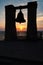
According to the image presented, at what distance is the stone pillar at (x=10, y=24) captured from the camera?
12.7m

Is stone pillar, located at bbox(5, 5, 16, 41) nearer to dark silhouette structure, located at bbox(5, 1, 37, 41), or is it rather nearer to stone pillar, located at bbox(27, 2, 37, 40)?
dark silhouette structure, located at bbox(5, 1, 37, 41)

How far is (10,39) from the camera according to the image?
1275cm

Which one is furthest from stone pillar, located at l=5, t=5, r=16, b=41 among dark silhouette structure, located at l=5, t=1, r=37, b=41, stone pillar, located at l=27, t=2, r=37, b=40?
stone pillar, located at l=27, t=2, r=37, b=40

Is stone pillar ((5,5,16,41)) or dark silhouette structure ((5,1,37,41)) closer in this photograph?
dark silhouette structure ((5,1,37,41))

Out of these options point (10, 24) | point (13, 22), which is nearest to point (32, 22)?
point (13, 22)

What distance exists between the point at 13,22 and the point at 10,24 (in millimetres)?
385

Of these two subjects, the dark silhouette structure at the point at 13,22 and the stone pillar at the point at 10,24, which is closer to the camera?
the dark silhouette structure at the point at 13,22

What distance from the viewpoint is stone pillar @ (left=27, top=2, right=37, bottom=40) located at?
12.0 m

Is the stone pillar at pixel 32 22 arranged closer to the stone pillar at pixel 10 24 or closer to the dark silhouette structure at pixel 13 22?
the dark silhouette structure at pixel 13 22

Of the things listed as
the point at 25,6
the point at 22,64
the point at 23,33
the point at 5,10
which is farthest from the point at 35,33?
the point at 22,64

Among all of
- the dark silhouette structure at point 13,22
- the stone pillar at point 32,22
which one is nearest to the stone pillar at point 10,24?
the dark silhouette structure at point 13,22

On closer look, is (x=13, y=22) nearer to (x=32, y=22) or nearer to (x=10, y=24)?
(x=10, y=24)

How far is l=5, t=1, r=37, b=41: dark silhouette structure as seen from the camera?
39.6 ft

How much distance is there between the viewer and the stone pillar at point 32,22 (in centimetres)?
1202
